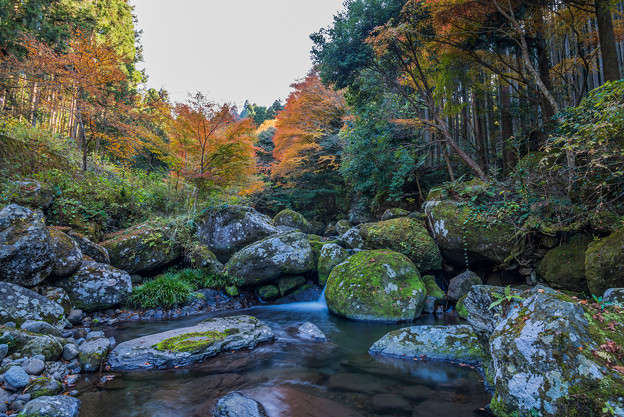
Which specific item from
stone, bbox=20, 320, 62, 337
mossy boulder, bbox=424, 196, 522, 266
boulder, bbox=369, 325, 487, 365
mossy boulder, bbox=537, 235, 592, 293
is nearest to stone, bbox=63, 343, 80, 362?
stone, bbox=20, 320, 62, 337

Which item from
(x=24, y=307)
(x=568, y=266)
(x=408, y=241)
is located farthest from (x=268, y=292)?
(x=568, y=266)

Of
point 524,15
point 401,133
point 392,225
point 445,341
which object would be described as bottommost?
point 445,341

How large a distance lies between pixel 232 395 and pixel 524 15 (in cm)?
1075

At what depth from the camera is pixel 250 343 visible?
16.0 feet

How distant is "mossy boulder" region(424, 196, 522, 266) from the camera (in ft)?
21.6

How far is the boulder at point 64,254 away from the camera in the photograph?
5.79 metres

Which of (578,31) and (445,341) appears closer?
(445,341)

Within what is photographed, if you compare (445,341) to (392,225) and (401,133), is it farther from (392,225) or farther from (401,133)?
(401,133)

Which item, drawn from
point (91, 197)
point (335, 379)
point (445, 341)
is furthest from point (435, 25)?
point (91, 197)

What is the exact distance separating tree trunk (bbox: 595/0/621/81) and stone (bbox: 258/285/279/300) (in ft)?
31.6

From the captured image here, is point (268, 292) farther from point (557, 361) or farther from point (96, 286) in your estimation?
point (557, 361)

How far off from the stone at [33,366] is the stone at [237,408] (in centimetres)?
225

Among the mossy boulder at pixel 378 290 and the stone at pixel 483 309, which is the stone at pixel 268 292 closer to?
the mossy boulder at pixel 378 290

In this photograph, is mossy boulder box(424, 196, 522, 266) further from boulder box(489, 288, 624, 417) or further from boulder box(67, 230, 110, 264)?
boulder box(67, 230, 110, 264)
